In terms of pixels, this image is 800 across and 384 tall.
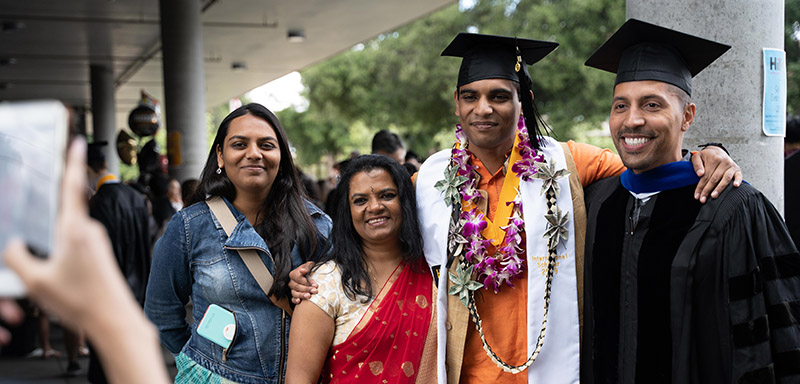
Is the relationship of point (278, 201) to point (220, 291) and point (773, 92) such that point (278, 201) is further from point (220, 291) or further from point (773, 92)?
point (773, 92)

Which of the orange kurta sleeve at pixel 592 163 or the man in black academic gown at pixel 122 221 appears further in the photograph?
the man in black academic gown at pixel 122 221

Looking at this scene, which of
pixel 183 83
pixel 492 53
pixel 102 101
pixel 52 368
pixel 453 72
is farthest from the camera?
pixel 453 72

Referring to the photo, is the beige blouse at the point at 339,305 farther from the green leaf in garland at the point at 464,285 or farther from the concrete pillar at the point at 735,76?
the concrete pillar at the point at 735,76

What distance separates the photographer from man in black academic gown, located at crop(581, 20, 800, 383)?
2107 mm

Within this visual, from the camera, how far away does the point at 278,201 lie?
2943mm

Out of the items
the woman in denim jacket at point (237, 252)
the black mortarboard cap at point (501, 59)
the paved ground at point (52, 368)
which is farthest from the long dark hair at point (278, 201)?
the paved ground at point (52, 368)

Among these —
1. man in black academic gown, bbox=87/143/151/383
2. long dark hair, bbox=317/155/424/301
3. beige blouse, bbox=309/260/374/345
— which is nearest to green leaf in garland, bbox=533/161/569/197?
long dark hair, bbox=317/155/424/301

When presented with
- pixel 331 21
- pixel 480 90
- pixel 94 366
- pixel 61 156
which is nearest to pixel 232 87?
pixel 331 21

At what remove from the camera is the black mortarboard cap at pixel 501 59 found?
2828 mm

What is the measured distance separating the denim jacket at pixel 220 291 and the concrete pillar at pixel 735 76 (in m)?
1.84

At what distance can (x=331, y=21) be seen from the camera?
11547 millimetres

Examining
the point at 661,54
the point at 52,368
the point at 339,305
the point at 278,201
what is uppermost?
the point at 661,54

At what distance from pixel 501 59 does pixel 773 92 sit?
114cm

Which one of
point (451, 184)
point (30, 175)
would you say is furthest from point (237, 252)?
point (30, 175)
